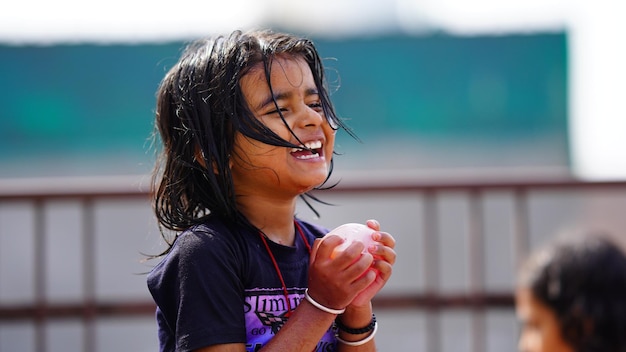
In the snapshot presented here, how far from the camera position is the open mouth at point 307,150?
7.18ft

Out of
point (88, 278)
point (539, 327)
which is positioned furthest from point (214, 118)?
point (88, 278)

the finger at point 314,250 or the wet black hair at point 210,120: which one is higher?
the wet black hair at point 210,120

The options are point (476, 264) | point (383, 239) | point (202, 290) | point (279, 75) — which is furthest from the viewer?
point (476, 264)

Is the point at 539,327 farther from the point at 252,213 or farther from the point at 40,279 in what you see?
the point at 40,279

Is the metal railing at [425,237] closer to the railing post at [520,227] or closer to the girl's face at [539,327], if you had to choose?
the railing post at [520,227]

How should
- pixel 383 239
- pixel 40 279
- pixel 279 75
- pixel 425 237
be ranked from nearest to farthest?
pixel 383 239 → pixel 279 75 → pixel 40 279 → pixel 425 237

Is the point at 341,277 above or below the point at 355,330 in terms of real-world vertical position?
above

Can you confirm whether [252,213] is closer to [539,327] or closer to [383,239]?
[383,239]

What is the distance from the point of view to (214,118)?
2219mm

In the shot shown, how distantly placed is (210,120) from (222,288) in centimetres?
39

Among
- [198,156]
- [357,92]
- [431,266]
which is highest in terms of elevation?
[357,92]

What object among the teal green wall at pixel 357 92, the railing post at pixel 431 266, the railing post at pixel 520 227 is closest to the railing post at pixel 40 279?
the railing post at pixel 431 266

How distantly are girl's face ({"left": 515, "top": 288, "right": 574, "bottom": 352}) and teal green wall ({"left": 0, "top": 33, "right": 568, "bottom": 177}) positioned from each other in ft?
34.9

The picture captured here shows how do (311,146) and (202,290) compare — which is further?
(311,146)
